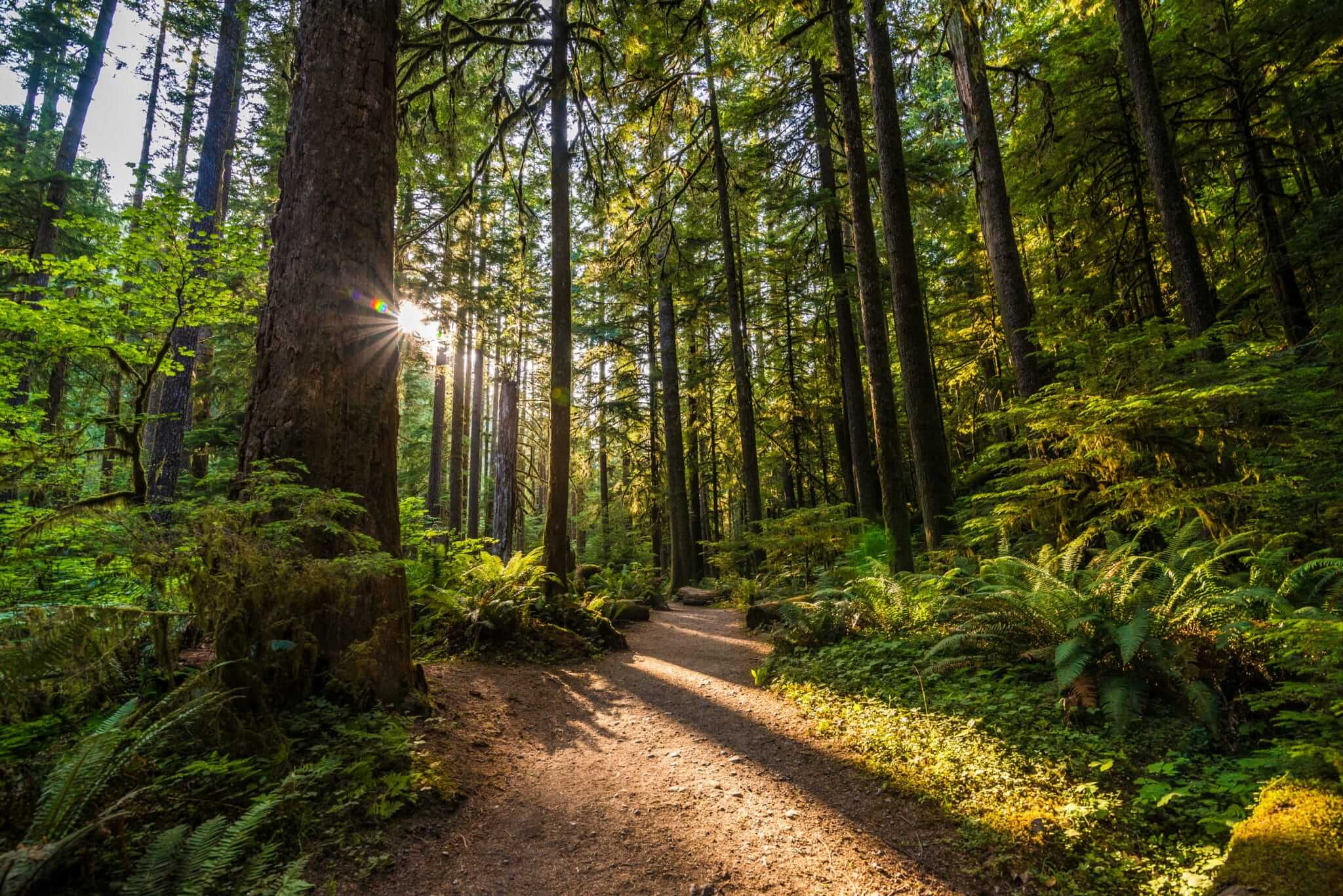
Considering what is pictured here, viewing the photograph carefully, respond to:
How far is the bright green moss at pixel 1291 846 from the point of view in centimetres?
167

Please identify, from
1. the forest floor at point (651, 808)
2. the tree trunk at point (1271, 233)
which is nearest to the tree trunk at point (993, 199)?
the tree trunk at point (1271, 233)

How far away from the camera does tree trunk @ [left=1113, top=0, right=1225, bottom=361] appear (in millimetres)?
6965

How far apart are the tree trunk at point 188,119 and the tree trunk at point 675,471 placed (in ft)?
40.4

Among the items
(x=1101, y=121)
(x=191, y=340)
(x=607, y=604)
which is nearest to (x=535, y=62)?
(x=191, y=340)

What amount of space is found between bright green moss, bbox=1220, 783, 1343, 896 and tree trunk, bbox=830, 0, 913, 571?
18.0 ft

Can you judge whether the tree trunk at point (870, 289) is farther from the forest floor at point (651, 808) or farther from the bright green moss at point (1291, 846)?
the bright green moss at point (1291, 846)

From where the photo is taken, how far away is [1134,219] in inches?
411

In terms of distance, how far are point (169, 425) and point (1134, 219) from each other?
1972 centimetres

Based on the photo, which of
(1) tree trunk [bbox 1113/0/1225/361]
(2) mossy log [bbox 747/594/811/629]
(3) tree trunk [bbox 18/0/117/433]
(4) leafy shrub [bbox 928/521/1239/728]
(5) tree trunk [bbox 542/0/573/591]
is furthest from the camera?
(3) tree trunk [bbox 18/0/117/433]

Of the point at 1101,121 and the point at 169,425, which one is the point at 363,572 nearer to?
the point at 169,425

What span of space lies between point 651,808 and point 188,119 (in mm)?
25887

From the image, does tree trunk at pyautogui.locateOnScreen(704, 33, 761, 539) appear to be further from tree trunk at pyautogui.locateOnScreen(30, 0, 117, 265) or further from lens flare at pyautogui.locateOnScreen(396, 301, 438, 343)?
tree trunk at pyautogui.locateOnScreen(30, 0, 117, 265)

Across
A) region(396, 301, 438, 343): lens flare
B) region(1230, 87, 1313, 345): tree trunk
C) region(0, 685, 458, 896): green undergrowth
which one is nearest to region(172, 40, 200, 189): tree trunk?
region(396, 301, 438, 343): lens flare

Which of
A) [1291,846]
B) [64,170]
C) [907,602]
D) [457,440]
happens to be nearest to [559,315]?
[907,602]
